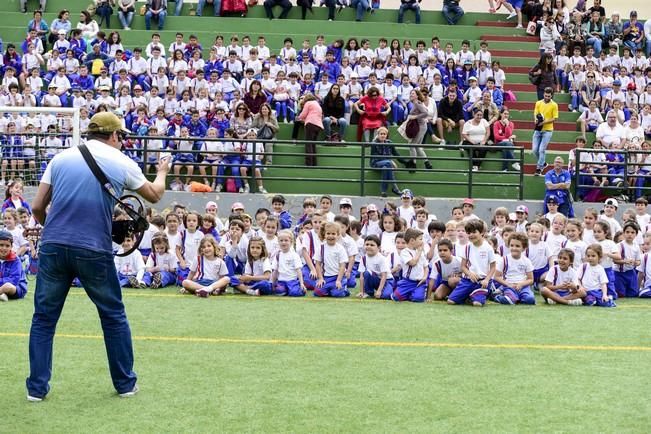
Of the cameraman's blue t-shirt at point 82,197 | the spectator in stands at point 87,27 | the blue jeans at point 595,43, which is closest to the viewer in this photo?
the cameraman's blue t-shirt at point 82,197

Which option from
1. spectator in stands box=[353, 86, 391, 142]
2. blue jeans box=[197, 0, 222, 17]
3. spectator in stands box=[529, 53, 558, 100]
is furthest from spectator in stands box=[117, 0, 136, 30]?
spectator in stands box=[529, 53, 558, 100]

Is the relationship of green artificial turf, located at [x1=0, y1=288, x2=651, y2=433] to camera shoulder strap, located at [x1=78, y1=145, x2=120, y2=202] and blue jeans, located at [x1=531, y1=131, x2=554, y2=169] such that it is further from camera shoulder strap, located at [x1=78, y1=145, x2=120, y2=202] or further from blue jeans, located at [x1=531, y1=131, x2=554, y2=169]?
blue jeans, located at [x1=531, y1=131, x2=554, y2=169]

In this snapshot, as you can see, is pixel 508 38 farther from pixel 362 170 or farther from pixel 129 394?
pixel 129 394

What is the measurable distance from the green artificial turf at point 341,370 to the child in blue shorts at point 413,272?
82 centimetres

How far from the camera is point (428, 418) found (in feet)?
23.9

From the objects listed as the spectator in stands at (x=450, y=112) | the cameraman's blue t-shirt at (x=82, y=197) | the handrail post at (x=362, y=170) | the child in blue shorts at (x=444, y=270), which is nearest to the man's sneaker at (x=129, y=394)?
the cameraman's blue t-shirt at (x=82, y=197)

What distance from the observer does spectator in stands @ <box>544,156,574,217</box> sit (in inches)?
794

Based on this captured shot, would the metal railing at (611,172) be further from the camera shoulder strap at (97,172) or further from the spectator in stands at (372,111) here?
the camera shoulder strap at (97,172)

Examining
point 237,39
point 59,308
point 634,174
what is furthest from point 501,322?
point 237,39

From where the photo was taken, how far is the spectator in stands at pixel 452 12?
29.5 metres

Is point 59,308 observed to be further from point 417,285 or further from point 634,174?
point 634,174

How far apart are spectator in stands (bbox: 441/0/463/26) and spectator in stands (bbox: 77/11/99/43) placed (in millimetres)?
9111

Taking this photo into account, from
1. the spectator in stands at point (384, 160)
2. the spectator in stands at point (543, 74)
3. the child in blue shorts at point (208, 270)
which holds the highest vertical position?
the spectator in stands at point (543, 74)

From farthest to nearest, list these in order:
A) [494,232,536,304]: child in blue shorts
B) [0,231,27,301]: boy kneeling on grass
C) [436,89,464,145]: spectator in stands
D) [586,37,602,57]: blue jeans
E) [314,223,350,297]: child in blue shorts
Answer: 1. [586,37,602,57]: blue jeans
2. [436,89,464,145]: spectator in stands
3. [314,223,350,297]: child in blue shorts
4. [494,232,536,304]: child in blue shorts
5. [0,231,27,301]: boy kneeling on grass
